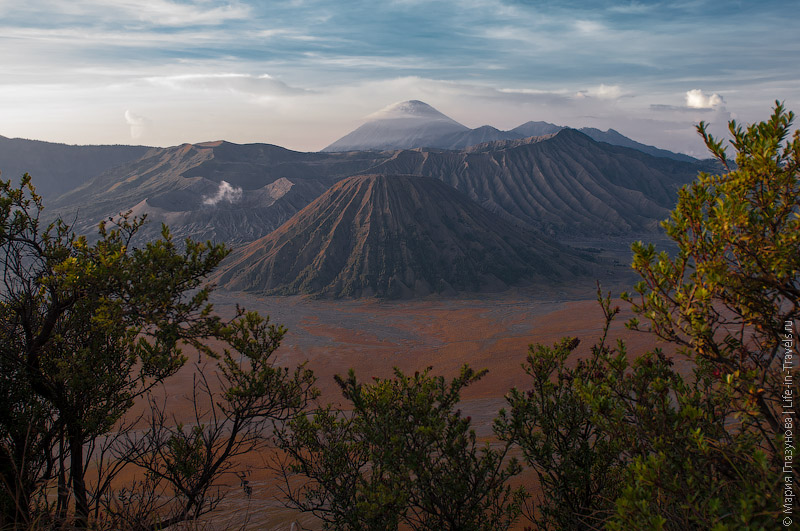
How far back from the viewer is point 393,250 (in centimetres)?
6069

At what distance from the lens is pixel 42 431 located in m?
6.56

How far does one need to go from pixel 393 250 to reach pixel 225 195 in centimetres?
4989

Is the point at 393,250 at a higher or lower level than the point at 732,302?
lower

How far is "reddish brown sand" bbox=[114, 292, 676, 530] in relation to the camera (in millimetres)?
18970

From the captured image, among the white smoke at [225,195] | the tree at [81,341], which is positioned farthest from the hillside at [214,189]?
the tree at [81,341]

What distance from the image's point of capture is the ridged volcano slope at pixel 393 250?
56844 millimetres

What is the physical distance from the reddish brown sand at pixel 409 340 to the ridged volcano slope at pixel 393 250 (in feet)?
14.4

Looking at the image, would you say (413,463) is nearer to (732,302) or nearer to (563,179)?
(732,302)

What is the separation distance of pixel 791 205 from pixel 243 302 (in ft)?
172

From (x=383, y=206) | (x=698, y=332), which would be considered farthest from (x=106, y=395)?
(x=383, y=206)

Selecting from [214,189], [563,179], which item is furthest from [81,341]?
[563,179]

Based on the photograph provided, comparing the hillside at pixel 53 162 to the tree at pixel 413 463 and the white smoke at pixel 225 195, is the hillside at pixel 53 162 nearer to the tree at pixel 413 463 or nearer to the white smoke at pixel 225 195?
the white smoke at pixel 225 195

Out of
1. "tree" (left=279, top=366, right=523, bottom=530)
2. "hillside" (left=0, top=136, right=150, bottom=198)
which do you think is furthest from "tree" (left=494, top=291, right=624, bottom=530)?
"hillside" (left=0, top=136, right=150, bottom=198)

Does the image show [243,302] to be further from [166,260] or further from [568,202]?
[568,202]
